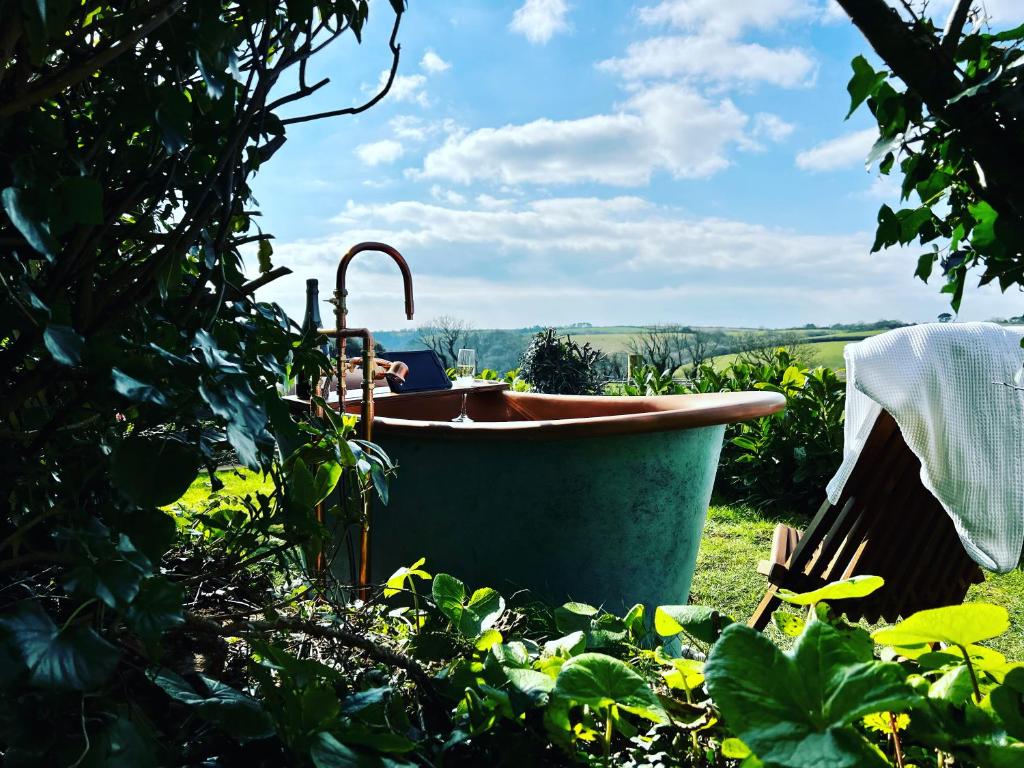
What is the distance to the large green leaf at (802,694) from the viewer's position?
15.6 inches

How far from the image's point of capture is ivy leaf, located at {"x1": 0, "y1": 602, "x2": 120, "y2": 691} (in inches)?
18.7

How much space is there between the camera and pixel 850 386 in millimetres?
2289

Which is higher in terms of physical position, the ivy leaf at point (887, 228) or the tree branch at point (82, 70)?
the tree branch at point (82, 70)

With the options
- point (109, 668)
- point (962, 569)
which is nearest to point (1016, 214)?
point (109, 668)

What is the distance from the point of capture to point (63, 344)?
1.65 feet

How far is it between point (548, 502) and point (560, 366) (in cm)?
523

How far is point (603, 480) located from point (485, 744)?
4.66 ft

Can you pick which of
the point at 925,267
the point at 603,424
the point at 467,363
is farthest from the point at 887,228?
the point at 467,363

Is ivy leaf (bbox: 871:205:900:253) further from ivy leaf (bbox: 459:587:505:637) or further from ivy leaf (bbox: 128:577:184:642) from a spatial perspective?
ivy leaf (bbox: 128:577:184:642)

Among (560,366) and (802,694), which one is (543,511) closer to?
(802,694)

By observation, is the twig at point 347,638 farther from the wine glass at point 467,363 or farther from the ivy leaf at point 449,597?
the wine glass at point 467,363

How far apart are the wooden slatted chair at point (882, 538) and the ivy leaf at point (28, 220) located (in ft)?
6.51

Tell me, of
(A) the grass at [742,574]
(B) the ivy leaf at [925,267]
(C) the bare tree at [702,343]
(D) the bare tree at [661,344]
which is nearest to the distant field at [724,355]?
(D) the bare tree at [661,344]

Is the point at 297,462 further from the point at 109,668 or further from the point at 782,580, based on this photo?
the point at 782,580
